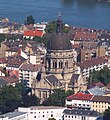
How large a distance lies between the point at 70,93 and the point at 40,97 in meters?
1.17

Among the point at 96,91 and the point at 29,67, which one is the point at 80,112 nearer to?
the point at 96,91

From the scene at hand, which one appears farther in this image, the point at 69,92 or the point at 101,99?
the point at 69,92

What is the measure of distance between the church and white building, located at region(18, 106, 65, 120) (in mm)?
3197

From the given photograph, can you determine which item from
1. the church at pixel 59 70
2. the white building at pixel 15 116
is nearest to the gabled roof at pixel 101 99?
the church at pixel 59 70

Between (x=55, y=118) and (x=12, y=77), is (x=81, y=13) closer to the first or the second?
(x=12, y=77)

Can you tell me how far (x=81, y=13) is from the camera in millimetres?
67625

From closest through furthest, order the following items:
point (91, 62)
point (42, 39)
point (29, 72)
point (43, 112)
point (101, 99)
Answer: point (43, 112), point (101, 99), point (29, 72), point (91, 62), point (42, 39)

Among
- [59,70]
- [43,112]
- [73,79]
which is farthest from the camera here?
[59,70]

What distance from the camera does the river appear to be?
62469 millimetres

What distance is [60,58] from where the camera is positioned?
38.0 m

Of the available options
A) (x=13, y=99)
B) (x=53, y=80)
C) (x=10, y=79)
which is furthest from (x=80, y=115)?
(x=10, y=79)

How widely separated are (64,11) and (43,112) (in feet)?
118

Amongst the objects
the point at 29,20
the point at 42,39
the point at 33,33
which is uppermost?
the point at 42,39

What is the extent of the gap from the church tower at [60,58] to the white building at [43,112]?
4114mm
